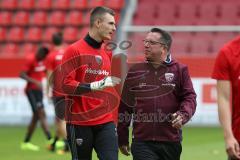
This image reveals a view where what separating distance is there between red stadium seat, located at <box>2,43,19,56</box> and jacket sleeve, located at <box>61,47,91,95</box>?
1821 centimetres

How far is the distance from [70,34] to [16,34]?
80.4 inches

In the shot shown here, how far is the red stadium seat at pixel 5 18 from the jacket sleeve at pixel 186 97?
20068mm

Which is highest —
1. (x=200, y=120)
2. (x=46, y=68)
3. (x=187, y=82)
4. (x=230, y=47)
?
(x=230, y=47)

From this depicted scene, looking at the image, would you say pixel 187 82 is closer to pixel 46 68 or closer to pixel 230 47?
pixel 230 47

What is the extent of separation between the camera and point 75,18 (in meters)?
27.6

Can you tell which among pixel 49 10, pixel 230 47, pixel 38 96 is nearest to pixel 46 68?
pixel 38 96

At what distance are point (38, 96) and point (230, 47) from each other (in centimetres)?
1118

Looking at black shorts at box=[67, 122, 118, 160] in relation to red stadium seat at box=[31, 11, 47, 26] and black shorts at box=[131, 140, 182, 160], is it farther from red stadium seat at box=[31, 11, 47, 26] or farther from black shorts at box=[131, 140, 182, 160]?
red stadium seat at box=[31, 11, 47, 26]

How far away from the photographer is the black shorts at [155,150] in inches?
339

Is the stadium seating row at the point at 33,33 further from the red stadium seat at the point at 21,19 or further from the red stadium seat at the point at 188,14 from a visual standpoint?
the red stadium seat at the point at 188,14

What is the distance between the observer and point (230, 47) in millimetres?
6910

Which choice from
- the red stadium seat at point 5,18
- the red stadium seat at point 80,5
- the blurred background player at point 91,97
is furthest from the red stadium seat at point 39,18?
the blurred background player at point 91,97

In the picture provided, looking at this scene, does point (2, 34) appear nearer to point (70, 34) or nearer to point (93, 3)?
point (70, 34)

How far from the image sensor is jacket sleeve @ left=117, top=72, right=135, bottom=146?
883 centimetres
